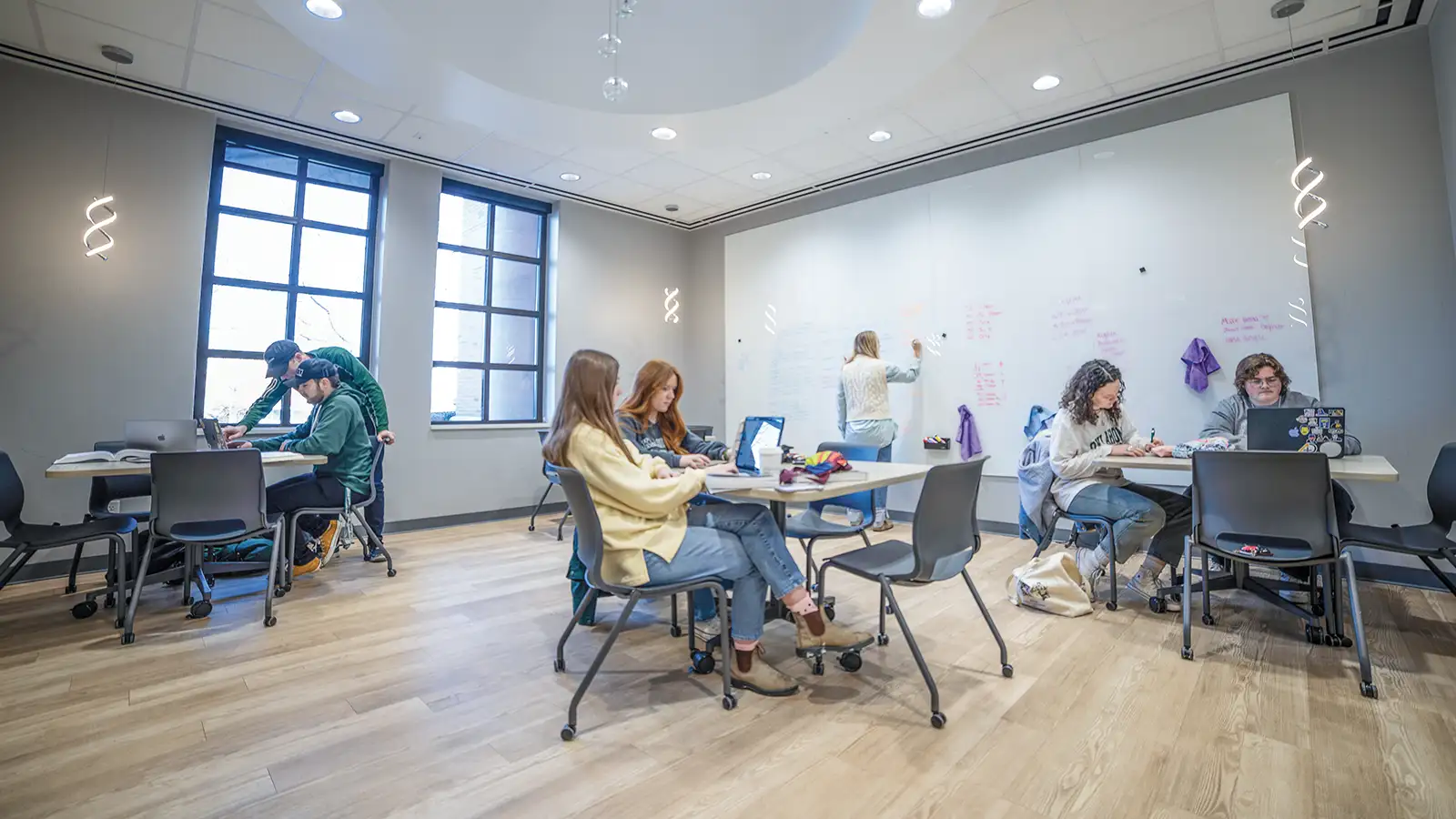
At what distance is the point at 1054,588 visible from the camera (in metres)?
3.02

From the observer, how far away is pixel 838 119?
4473 mm

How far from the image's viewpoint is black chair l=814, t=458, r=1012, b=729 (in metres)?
1.96

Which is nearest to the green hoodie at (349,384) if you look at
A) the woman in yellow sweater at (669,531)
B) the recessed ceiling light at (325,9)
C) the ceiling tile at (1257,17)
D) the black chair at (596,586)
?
the recessed ceiling light at (325,9)

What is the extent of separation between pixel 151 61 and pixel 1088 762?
232 inches

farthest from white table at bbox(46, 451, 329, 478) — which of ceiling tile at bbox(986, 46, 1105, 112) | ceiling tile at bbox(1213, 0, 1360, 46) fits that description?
ceiling tile at bbox(1213, 0, 1360, 46)

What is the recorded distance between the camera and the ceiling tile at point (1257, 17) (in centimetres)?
331

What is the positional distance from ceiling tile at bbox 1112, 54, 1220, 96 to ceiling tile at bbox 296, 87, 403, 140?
5055mm

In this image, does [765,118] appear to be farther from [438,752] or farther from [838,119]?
[438,752]

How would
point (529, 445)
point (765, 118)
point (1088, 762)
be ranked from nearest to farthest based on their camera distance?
point (1088, 762) < point (765, 118) < point (529, 445)

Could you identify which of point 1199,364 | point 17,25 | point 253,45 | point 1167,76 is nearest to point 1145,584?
point 1199,364

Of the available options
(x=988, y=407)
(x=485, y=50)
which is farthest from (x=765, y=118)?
(x=988, y=407)

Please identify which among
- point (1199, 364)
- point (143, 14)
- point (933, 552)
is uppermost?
point (143, 14)

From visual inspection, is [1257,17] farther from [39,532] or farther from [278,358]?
[39,532]

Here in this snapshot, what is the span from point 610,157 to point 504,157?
0.91m
